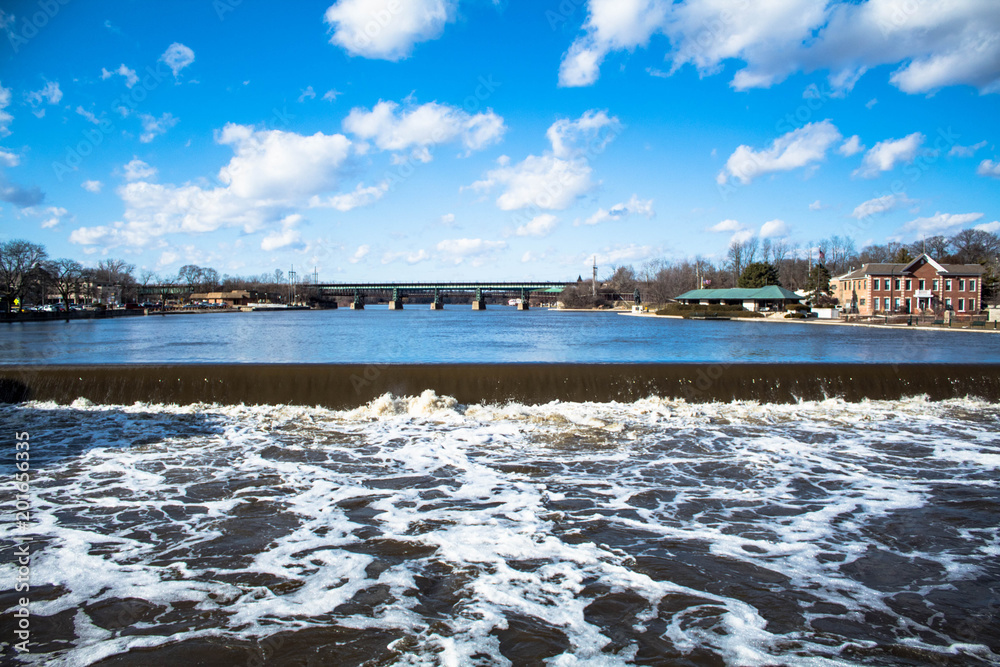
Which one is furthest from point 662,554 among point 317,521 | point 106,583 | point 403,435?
point 403,435

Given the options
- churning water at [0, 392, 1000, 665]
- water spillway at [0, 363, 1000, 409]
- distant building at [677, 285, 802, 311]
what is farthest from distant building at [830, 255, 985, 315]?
churning water at [0, 392, 1000, 665]

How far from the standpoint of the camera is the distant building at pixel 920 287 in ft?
241

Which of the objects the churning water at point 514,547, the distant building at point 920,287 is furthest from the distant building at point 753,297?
the churning water at point 514,547

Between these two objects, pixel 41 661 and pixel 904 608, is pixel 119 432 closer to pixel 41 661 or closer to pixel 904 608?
pixel 41 661

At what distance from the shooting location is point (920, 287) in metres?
75.3

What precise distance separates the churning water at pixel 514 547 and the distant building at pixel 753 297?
7942 centimetres

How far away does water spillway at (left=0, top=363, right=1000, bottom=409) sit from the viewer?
51.3ft

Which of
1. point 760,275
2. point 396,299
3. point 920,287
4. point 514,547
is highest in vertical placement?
point 760,275

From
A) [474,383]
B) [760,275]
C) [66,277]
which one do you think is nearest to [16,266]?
[66,277]

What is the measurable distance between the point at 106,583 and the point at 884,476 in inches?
442

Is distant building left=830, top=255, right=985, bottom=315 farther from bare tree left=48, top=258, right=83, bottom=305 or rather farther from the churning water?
bare tree left=48, top=258, right=83, bottom=305

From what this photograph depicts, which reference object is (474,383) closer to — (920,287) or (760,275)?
(920,287)

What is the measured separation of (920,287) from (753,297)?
20.5 metres

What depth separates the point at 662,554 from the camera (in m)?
6.75
